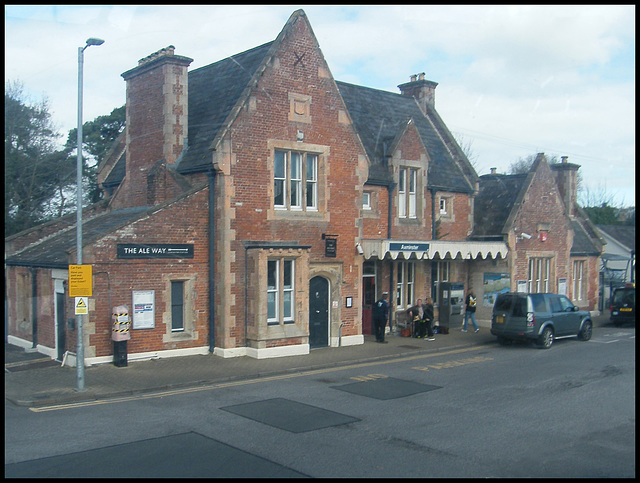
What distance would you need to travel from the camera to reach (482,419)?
1127 centimetres

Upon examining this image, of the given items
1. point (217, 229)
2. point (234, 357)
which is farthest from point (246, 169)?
point (234, 357)

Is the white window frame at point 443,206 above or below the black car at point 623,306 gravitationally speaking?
above

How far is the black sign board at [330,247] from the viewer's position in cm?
2009

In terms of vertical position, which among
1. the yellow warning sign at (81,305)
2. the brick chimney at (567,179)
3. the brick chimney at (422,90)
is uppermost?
the brick chimney at (422,90)

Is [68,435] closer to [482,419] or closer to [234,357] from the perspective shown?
[482,419]

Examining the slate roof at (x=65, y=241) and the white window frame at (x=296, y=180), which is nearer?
the slate roof at (x=65, y=241)

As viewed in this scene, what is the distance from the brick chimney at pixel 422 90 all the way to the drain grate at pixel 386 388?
17.3 meters

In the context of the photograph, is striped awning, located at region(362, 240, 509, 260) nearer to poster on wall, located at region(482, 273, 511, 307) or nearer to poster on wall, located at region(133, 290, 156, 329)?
poster on wall, located at region(482, 273, 511, 307)

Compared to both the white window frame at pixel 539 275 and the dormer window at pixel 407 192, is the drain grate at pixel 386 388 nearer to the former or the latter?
the dormer window at pixel 407 192

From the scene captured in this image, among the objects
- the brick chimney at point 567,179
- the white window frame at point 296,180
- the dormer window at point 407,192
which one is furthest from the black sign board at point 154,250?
the brick chimney at point 567,179

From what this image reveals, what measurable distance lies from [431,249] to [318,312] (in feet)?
15.7

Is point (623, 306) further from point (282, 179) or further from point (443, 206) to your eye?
point (282, 179)

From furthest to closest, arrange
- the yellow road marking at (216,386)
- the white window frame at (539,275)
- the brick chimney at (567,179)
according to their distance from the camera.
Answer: the brick chimney at (567,179) < the white window frame at (539,275) < the yellow road marking at (216,386)

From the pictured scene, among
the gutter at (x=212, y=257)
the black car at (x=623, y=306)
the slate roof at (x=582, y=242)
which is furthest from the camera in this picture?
the slate roof at (x=582, y=242)
